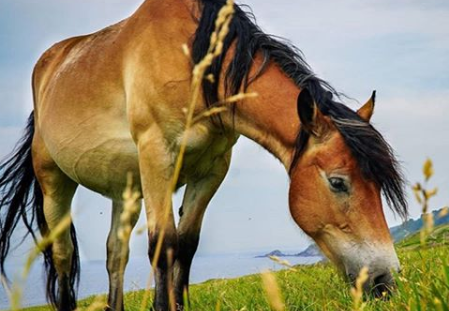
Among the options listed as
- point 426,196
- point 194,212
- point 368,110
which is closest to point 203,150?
point 194,212

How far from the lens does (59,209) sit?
27.4 feet

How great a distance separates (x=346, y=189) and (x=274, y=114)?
93 cm

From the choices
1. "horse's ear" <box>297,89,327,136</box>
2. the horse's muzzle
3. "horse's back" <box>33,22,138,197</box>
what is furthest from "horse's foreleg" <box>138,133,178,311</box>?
the horse's muzzle

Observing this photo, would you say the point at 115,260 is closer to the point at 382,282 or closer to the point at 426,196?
the point at 382,282

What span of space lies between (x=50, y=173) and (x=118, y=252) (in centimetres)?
136

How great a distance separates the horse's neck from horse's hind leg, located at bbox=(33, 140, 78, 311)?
353 centimetres

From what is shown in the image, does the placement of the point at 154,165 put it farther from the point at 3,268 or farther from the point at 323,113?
the point at 3,268

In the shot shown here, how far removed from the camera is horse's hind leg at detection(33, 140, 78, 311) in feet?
27.2

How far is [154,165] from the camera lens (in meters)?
5.75

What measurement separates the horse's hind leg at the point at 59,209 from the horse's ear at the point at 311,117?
13.8ft

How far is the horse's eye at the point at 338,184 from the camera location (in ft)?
15.7

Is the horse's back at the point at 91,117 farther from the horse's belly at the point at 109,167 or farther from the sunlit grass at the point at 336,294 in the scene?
the sunlit grass at the point at 336,294

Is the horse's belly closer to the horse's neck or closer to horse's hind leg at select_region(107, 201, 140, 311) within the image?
horse's hind leg at select_region(107, 201, 140, 311)

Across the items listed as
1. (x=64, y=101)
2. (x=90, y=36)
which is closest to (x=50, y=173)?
(x=64, y=101)
